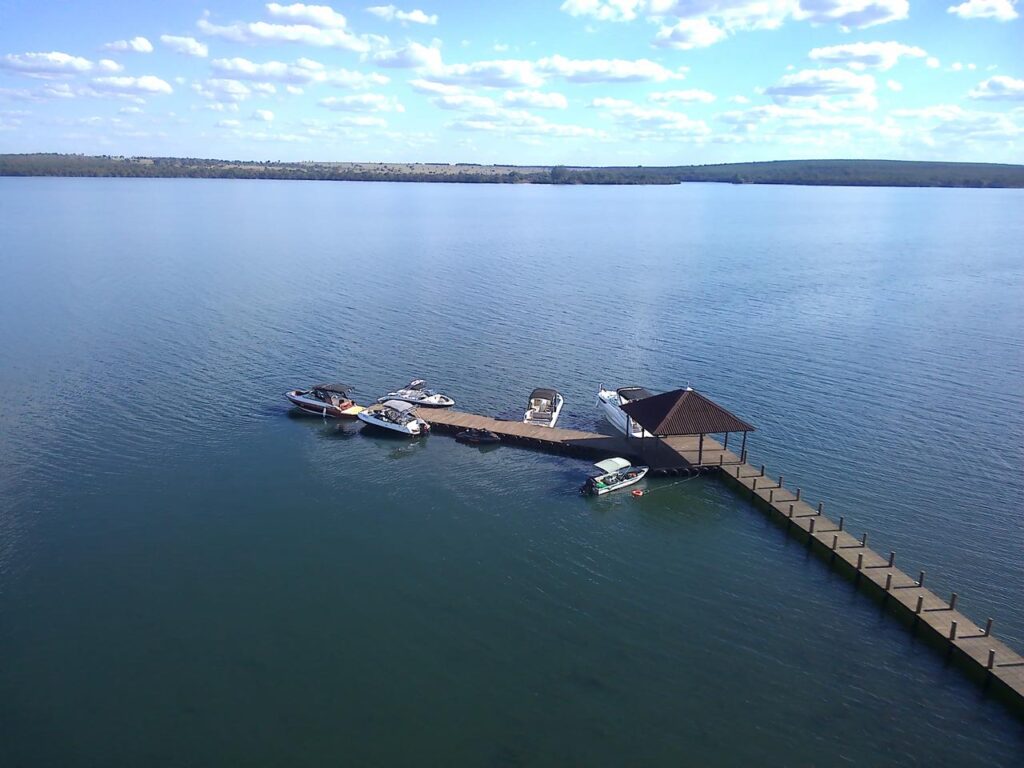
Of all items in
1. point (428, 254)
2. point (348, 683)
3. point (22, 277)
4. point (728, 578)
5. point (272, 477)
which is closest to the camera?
point (348, 683)

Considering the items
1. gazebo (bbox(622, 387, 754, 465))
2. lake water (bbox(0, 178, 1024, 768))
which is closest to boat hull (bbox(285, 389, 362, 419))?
lake water (bbox(0, 178, 1024, 768))

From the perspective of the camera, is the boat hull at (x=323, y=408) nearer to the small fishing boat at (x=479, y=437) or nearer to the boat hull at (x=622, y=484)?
the small fishing boat at (x=479, y=437)

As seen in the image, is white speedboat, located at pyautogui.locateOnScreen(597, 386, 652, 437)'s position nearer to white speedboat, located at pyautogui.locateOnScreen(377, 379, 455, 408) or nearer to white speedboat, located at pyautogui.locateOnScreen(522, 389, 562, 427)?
white speedboat, located at pyautogui.locateOnScreen(522, 389, 562, 427)

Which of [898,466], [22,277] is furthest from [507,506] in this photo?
[22,277]

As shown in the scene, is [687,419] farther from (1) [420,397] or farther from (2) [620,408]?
(1) [420,397]

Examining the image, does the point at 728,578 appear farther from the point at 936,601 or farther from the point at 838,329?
the point at 838,329
